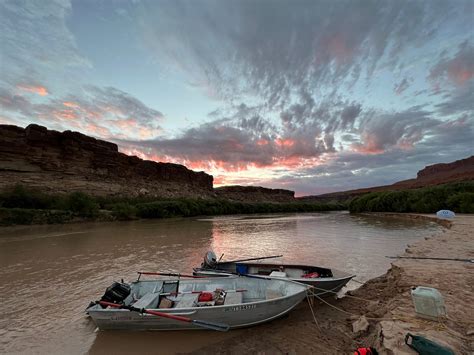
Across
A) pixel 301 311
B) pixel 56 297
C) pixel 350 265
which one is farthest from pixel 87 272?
pixel 350 265

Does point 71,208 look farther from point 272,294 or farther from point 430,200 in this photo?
point 430,200

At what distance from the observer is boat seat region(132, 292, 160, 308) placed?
22.6 ft

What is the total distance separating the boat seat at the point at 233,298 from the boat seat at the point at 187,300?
0.95 metres

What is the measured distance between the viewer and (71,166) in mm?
60500

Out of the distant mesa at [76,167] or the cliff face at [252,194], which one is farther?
the cliff face at [252,194]

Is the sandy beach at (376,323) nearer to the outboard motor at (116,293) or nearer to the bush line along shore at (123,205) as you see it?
the outboard motor at (116,293)

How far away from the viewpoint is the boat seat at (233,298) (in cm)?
706

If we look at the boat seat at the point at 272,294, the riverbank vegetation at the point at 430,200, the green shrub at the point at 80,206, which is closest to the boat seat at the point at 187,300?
the boat seat at the point at 272,294

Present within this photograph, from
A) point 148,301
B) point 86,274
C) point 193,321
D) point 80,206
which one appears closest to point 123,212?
point 80,206

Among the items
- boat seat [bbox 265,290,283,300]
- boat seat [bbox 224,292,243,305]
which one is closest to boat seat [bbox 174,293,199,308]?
boat seat [bbox 224,292,243,305]

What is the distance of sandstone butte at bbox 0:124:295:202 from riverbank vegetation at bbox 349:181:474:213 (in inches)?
2411

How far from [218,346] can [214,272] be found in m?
3.88

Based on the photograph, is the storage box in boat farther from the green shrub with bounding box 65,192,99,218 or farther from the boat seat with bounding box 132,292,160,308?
the green shrub with bounding box 65,192,99,218

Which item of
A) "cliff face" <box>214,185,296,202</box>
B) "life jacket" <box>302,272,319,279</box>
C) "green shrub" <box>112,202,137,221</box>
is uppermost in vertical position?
"cliff face" <box>214,185,296,202</box>
